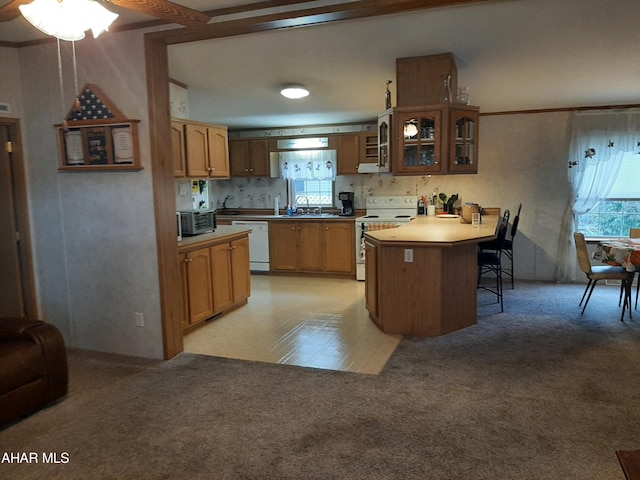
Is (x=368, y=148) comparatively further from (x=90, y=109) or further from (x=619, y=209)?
(x=90, y=109)

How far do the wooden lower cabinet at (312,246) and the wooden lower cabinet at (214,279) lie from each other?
1.66 m

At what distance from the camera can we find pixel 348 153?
23.5ft

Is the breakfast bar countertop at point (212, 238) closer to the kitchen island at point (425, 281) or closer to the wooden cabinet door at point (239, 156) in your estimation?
the kitchen island at point (425, 281)

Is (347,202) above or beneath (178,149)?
beneath

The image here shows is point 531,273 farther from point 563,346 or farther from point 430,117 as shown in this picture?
point 430,117

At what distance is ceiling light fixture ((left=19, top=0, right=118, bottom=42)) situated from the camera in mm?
1779

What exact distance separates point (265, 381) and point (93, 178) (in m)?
2.13

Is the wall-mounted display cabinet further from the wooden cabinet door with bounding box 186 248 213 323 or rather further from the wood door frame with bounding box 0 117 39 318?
the wooden cabinet door with bounding box 186 248 213 323

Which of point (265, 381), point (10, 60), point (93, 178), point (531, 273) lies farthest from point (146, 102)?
point (531, 273)

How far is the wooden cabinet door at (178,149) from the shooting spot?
433 centimetres

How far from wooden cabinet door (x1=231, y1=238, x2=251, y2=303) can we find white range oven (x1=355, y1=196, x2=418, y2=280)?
176cm

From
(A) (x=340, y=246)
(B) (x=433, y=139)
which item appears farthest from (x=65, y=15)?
(A) (x=340, y=246)

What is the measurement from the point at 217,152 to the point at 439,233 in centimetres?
248

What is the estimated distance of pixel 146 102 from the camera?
3.48m
